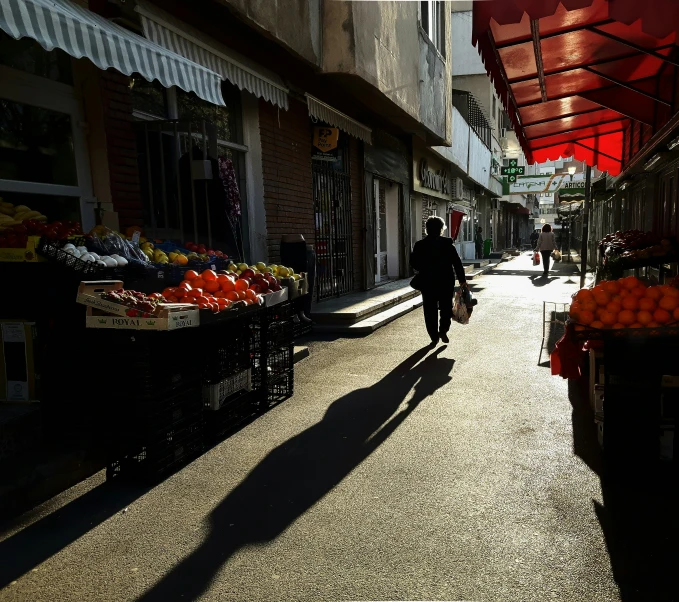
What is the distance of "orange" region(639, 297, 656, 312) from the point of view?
373 centimetres

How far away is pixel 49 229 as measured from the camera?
417cm

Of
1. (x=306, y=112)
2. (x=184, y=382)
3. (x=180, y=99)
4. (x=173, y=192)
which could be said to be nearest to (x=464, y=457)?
(x=184, y=382)

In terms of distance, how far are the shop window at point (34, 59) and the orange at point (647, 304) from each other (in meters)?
5.58

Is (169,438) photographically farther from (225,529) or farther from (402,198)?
(402,198)

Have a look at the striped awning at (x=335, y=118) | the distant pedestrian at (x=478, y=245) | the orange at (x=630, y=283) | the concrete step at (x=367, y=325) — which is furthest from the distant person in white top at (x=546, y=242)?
the orange at (x=630, y=283)

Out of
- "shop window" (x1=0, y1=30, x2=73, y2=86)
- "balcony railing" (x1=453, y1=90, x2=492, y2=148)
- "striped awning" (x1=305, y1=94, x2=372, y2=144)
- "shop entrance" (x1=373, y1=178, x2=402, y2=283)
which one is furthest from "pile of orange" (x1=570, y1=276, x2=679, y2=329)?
"balcony railing" (x1=453, y1=90, x2=492, y2=148)

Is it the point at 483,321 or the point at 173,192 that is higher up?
the point at 173,192

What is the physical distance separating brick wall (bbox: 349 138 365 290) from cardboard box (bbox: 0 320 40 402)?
943 centimetres

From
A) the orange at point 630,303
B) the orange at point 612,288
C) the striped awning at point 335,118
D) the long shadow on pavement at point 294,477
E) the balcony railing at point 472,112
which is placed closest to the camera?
the long shadow on pavement at point 294,477

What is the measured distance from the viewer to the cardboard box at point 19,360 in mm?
4082

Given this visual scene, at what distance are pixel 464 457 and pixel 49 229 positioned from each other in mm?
3545

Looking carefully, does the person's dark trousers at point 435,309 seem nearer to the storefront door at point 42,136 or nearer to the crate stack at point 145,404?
the storefront door at point 42,136

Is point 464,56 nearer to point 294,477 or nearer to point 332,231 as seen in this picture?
point 332,231

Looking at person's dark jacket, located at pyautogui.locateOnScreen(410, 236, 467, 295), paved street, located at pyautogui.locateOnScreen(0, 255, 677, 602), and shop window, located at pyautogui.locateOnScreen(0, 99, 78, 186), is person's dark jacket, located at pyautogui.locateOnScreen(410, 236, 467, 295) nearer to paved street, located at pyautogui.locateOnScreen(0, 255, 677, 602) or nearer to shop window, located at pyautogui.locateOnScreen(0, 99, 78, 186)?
paved street, located at pyautogui.locateOnScreen(0, 255, 677, 602)
